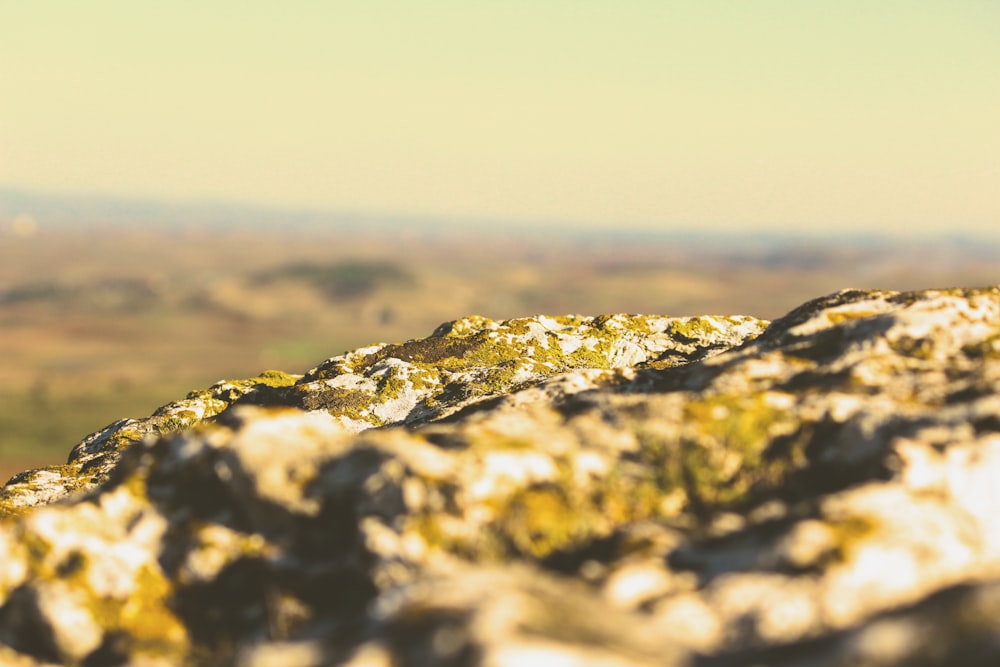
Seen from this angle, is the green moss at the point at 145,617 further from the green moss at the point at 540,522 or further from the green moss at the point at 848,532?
the green moss at the point at 848,532

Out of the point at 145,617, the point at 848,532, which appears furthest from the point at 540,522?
the point at 145,617

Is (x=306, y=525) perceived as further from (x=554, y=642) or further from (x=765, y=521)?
(x=765, y=521)

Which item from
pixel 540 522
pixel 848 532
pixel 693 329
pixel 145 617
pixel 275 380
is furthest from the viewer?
pixel 275 380

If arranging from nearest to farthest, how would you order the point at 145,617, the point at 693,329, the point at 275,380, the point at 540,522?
the point at 540,522 < the point at 145,617 < the point at 693,329 < the point at 275,380

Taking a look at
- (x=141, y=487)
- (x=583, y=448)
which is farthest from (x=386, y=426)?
(x=583, y=448)

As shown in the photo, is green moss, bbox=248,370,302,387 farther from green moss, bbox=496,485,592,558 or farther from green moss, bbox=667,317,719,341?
green moss, bbox=496,485,592,558

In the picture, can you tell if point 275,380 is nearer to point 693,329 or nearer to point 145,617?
point 693,329

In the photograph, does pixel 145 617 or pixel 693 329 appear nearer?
pixel 145 617

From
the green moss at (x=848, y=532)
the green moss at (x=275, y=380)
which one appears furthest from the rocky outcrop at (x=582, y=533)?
the green moss at (x=275, y=380)
